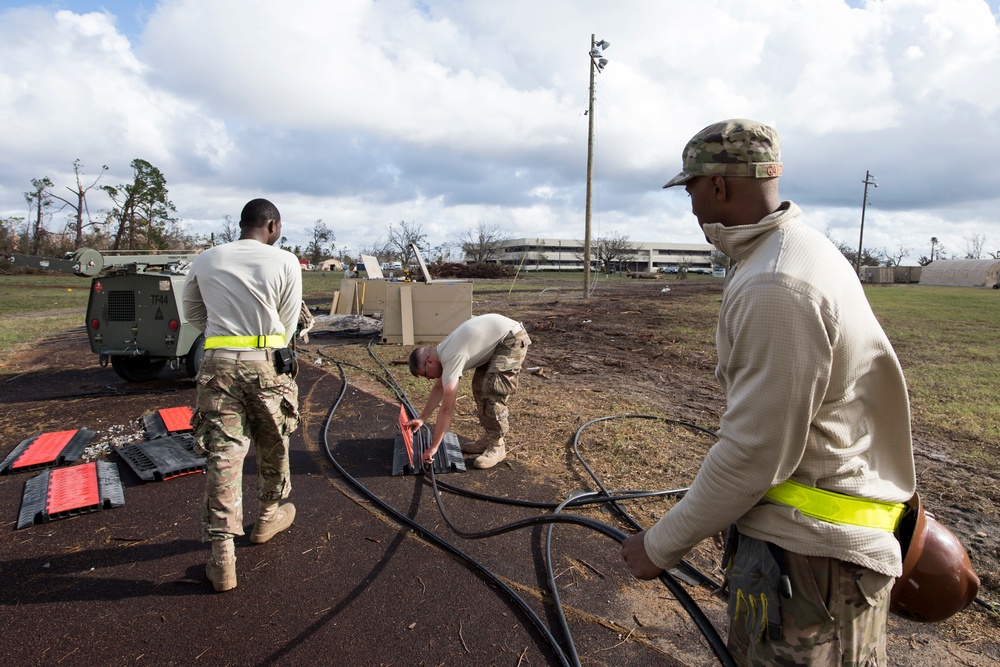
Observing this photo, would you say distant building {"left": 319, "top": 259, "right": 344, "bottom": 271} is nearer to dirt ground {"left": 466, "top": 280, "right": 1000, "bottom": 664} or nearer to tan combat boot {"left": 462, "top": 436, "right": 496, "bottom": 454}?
dirt ground {"left": 466, "top": 280, "right": 1000, "bottom": 664}

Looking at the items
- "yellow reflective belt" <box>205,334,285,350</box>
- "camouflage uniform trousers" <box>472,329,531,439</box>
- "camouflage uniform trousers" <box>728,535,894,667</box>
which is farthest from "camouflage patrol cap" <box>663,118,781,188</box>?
"camouflage uniform trousers" <box>472,329,531,439</box>

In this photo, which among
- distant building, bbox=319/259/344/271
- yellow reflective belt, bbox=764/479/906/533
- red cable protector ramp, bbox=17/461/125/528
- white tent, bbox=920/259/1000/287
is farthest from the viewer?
distant building, bbox=319/259/344/271

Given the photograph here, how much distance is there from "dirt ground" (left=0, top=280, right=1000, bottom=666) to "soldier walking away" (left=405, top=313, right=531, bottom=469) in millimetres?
337

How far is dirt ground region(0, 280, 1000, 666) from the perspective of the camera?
2.88m

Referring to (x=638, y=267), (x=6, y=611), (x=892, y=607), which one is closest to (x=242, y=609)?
(x=6, y=611)

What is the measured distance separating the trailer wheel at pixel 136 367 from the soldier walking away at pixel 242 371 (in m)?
5.48

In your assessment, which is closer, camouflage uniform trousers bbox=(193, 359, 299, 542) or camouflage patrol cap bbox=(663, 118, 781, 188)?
camouflage patrol cap bbox=(663, 118, 781, 188)

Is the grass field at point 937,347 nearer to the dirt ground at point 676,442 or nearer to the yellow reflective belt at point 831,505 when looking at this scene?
the dirt ground at point 676,442

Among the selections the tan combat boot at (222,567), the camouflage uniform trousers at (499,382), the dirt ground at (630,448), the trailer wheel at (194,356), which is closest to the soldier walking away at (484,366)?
the camouflage uniform trousers at (499,382)

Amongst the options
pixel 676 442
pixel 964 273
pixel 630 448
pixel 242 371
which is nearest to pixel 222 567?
pixel 242 371

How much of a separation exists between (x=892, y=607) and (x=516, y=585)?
6.58 ft

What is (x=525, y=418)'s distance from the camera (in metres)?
6.41

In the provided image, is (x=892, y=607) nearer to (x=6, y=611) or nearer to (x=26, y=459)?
(x=6, y=611)

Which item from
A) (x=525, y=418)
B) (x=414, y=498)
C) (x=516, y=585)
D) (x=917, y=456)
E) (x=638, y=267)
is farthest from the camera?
(x=638, y=267)
